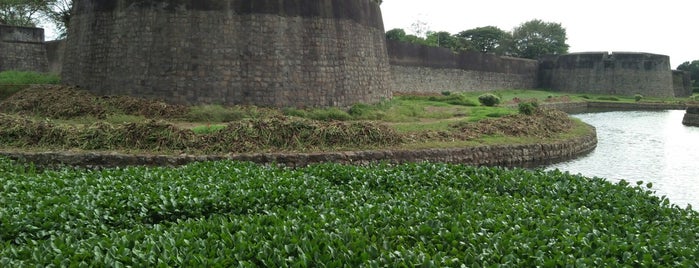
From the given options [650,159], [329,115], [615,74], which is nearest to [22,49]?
[329,115]

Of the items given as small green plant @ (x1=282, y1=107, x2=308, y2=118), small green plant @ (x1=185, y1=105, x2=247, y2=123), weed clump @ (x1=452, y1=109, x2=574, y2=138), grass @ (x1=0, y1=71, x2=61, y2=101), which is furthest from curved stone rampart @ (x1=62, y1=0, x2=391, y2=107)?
weed clump @ (x1=452, y1=109, x2=574, y2=138)

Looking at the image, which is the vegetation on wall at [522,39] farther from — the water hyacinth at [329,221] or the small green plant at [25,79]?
the water hyacinth at [329,221]

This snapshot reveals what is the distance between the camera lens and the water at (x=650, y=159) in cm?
1107

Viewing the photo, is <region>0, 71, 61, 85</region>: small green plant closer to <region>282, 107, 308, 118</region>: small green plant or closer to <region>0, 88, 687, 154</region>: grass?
<region>0, 88, 687, 154</region>: grass

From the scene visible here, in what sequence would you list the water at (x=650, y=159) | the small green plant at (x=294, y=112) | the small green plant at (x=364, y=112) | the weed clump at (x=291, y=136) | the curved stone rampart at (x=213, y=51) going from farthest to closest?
the small green plant at (x=364, y=112)
the small green plant at (x=294, y=112)
the curved stone rampart at (x=213, y=51)
the water at (x=650, y=159)
the weed clump at (x=291, y=136)

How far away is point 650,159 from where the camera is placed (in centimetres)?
1421

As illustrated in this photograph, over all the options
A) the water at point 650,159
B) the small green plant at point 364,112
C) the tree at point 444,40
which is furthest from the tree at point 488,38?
the small green plant at point 364,112

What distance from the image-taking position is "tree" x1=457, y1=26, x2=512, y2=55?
59375mm

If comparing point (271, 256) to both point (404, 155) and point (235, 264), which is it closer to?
point (235, 264)

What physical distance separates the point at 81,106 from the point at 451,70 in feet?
73.9

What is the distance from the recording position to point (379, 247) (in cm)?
461

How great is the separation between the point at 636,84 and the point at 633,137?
25.9 m

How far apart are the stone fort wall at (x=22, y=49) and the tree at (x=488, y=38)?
145ft

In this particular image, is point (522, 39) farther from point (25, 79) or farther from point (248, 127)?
point (248, 127)
